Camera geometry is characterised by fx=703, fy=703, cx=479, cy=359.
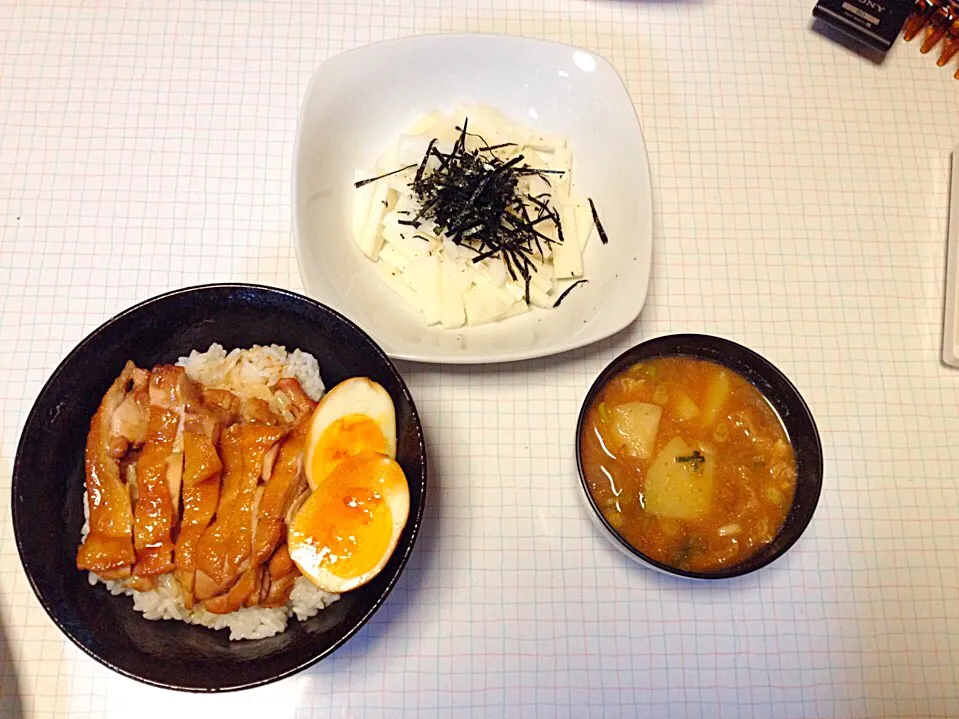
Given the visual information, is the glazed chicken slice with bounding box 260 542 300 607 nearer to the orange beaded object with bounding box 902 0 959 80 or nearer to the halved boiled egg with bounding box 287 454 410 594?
the halved boiled egg with bounding box 287 454 410 594

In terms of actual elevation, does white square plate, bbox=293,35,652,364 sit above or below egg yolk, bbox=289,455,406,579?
above

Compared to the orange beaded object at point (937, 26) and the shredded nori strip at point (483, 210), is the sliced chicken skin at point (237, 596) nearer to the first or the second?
the shredded nori strip at point (483, 210)

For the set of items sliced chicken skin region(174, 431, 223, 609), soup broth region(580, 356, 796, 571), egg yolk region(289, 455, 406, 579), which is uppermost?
soup broth region(580, 356, 796, 571)

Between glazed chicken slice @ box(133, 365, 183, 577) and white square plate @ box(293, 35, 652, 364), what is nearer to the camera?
glazed chicken slice @ box(133, 365, 183, 577)

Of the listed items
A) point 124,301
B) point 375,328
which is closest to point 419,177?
point 375,328

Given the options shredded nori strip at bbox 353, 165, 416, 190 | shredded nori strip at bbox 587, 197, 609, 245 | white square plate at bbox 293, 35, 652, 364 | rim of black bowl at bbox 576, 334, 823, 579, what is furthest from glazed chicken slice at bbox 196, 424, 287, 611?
shredded nori strip at bbox 587, 197, 609, 245

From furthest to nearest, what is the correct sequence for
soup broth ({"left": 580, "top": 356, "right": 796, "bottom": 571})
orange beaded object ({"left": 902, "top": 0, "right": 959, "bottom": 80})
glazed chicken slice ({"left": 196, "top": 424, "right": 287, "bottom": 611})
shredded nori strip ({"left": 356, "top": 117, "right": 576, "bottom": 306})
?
orange beaded object ({"left": 902, "top": 0, "right": 959, "bottom": 80})
shredded nori strip ({"left": 356, "top": 117, "right": 576, "bottom": 306})
soup broth ({"left": 580, "top": 356, "right": 796, "bottom": 571})
glazed chicken slice ({"left": 196, "top": 424, "right": 287, "bottom": 611})

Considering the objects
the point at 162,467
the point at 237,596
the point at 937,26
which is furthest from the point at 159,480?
the point at 937,26
